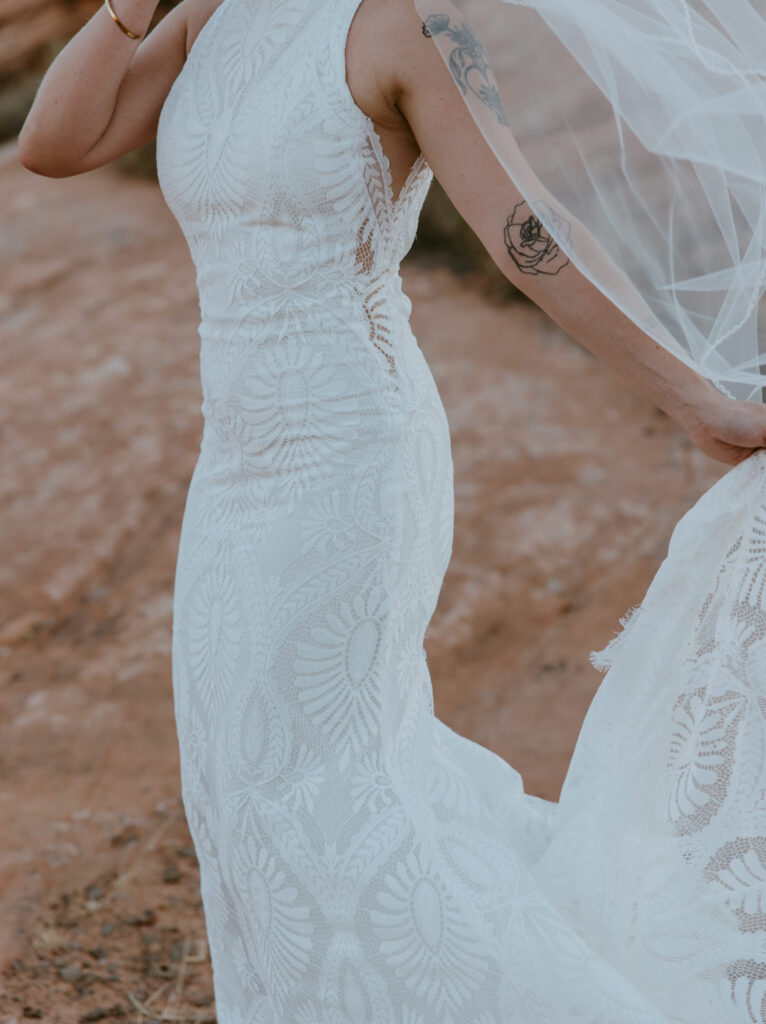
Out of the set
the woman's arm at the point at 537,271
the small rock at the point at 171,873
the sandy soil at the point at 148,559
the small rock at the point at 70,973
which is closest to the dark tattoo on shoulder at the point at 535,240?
the woman's arm at the point at 537,271

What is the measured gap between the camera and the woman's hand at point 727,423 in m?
1.61

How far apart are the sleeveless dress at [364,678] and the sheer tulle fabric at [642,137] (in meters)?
0.22

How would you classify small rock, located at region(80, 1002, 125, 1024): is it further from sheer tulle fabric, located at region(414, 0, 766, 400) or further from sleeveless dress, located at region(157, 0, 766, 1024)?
sheer tulle fabric, located at region(414, 0, 766, 400)

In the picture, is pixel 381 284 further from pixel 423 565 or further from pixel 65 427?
pixel 65 427

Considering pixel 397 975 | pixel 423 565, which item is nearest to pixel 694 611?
pixel 423 565

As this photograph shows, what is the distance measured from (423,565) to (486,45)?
2.79ft

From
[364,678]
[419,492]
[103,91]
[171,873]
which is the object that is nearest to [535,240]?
[419,492]

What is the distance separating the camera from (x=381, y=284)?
193cm

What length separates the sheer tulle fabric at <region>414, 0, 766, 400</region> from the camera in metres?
1.65

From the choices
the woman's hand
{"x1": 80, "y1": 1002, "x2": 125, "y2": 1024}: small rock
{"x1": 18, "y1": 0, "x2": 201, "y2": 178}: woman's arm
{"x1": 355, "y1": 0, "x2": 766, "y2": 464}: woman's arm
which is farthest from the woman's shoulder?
{"x1": 80, "y1": 1002, "x2": 125, "y2": 1024}: small rock

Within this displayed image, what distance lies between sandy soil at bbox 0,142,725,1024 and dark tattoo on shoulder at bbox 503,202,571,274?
2247 mm

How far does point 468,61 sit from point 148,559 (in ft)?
14.3

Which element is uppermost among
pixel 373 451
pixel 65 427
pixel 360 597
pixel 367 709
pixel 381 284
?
pixel 381 284

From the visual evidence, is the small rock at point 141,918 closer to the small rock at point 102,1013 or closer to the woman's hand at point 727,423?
the small rock at point 102,1013
